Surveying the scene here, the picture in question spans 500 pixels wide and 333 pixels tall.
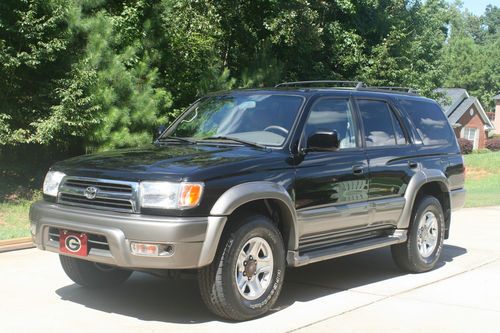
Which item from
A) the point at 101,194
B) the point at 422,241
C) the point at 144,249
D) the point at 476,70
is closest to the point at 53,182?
the point at 101,194

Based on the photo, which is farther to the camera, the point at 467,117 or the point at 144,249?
the point at 467,117

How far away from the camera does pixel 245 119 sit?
6.58 m

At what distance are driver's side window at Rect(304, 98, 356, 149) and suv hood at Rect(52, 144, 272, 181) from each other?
80 centimetres

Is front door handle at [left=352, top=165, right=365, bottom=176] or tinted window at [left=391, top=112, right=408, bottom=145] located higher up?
tinted window at [left=391, top=112, right=408, bottom=145]

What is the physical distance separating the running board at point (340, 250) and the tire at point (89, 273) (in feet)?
5.87

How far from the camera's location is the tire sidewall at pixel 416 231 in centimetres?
756

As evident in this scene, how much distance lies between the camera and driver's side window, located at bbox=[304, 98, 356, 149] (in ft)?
21.4

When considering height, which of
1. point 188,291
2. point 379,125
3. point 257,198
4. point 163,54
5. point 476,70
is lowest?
point 188,291

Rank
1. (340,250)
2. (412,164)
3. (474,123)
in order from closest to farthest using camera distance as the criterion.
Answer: (340,250), (412,164), (474,123)

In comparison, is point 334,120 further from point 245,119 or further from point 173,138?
point 173,138

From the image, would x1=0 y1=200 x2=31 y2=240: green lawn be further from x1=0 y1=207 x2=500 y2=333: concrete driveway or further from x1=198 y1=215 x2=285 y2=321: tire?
x1=198 y1=215 x2=285 y2=321: tire

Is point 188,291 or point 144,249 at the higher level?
point 144,249

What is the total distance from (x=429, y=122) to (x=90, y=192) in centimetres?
445

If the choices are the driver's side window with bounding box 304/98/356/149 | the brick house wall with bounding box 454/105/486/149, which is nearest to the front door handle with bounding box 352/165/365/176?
the driver's side window with bounding box 304/98/356/149
